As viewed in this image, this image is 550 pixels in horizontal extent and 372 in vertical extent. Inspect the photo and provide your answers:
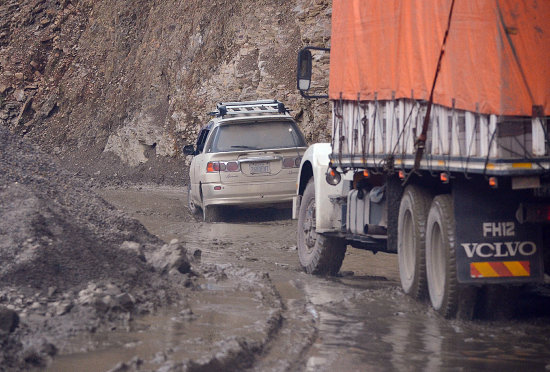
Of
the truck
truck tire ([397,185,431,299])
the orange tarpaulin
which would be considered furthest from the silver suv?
truck tire ([397,185,431,299])

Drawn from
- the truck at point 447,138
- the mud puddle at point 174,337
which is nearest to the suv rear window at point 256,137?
the truck at point 447,138

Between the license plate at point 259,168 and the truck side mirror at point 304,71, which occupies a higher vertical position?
the truck side mirror at point 304,71

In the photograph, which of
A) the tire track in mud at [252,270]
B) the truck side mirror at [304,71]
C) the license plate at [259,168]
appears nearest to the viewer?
the tire track in mud at [252,270]

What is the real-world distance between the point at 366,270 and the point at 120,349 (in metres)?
6.02

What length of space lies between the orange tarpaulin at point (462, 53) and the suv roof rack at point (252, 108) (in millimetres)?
6930

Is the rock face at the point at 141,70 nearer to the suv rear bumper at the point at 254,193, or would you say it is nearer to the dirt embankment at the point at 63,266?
the suv rear bumper at the point at 254,193

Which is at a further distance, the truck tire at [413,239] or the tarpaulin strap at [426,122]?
the truck tire at [413,239]

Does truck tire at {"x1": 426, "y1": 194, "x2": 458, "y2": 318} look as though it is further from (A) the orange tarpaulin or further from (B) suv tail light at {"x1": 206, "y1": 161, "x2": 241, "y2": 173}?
(B) suv tail light at {"x1": 206, "y1": 161, "x2": 241, "y2": 173}

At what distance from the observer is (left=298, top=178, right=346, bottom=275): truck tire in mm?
11234

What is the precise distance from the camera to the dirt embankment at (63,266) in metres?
6.90

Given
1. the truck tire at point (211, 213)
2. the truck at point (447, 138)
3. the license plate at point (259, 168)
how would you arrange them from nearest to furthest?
the truck at point (447, 138) → the license plate at point (259, 168) → the truck tire at point (211, 213)

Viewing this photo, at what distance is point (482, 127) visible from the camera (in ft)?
23.7

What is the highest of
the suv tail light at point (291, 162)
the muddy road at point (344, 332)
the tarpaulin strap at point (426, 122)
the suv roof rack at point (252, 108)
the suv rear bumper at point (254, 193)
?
the suv roof rack at point (252, 108)

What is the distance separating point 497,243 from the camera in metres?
7.62
